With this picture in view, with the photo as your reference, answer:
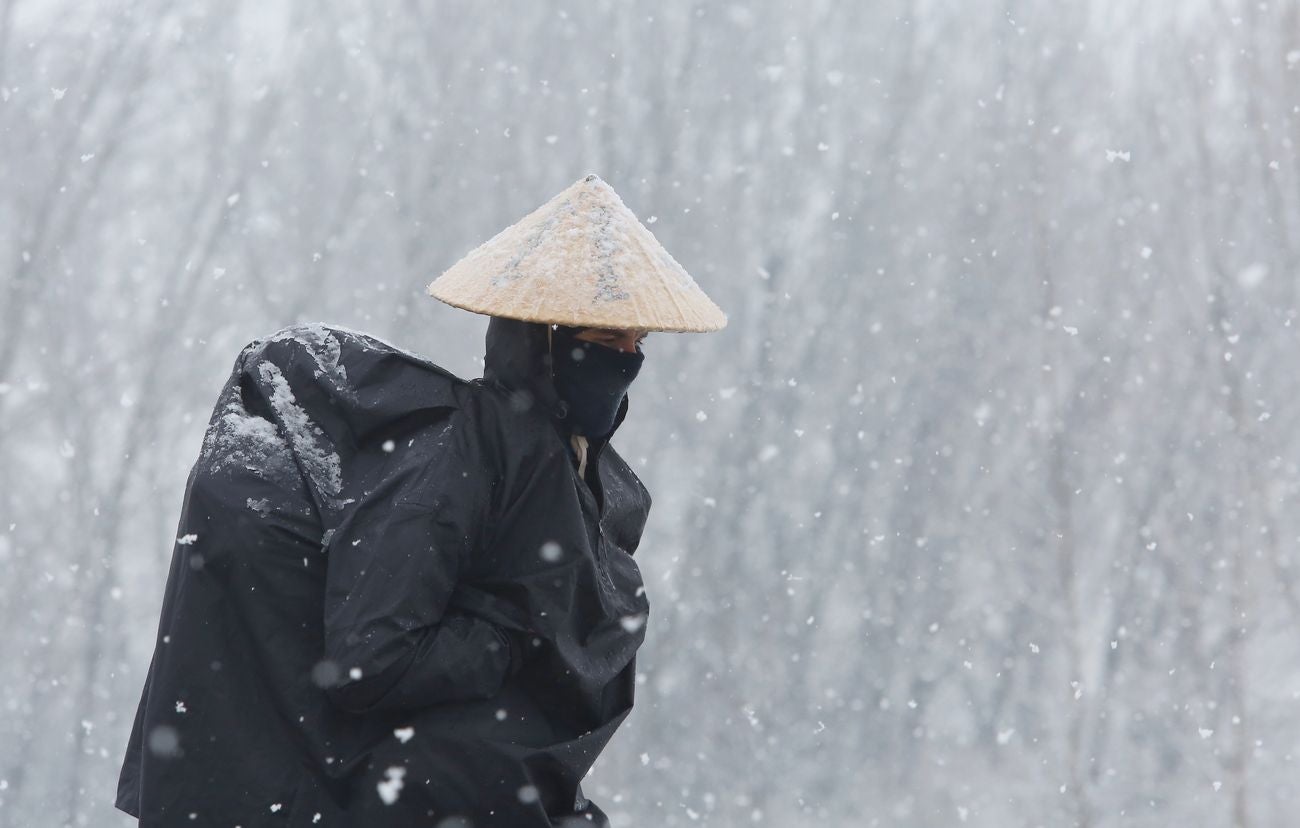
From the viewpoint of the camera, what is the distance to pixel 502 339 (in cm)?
158

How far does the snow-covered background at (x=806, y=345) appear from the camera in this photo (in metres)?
7.88

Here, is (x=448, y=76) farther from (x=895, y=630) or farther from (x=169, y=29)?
(x=895, y=630)

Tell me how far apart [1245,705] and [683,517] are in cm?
376

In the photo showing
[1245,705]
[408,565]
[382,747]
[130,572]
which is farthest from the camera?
[130,572]

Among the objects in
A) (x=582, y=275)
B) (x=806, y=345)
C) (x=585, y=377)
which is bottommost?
(x=806, y=345)

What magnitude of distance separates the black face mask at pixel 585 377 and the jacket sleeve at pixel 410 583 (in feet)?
0.51

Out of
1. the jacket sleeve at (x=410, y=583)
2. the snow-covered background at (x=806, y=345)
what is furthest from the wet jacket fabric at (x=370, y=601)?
the snow-covered background at (x=806, y=345)

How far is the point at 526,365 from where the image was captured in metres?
1.56

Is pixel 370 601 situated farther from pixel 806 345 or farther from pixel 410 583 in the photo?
pixel 806 345

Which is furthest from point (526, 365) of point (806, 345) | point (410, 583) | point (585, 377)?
point (806, 345)

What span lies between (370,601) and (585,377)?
402 mm

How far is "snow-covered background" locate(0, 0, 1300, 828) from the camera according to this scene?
7879 millimetres

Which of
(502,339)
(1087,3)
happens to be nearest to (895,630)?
(1087,3)

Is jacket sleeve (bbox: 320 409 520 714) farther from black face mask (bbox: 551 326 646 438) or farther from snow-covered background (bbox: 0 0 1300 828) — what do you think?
snow-covered background (bbox: 0 0 1300 828)
